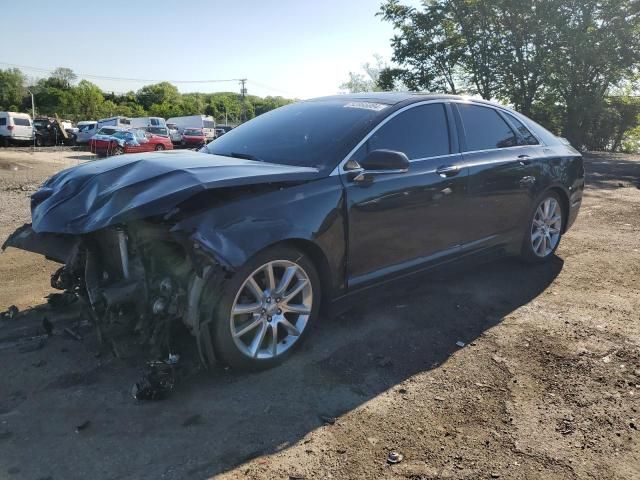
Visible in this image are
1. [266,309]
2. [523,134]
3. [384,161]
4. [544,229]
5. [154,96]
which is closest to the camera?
[266,309]

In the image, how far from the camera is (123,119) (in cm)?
3491

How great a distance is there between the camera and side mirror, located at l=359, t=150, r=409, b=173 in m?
3.43


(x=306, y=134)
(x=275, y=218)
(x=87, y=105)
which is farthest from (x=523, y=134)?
(x=87, y=105)

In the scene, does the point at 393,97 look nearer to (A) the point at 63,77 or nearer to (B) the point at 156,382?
(B) the point at 156,382

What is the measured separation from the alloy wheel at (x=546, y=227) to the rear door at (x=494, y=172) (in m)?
0.33

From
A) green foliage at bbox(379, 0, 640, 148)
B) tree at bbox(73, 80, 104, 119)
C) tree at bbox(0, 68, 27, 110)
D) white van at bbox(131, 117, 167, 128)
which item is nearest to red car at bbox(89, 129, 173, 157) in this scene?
white van at bbox(131, 117, 167, 128)

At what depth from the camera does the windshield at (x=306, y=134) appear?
139 inches

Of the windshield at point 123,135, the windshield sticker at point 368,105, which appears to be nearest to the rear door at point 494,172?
the windshield sticker at point 368,105

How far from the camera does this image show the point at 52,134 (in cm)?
3478

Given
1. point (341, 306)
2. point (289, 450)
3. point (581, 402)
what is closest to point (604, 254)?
point (581, 402)

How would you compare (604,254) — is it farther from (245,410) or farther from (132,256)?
(132,256)

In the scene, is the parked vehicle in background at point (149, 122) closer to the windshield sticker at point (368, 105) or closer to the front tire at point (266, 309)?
the windshield sticker at point (368, 105)

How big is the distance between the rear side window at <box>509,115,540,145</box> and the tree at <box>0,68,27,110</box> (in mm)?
71069

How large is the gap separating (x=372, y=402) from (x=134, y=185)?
185cm
